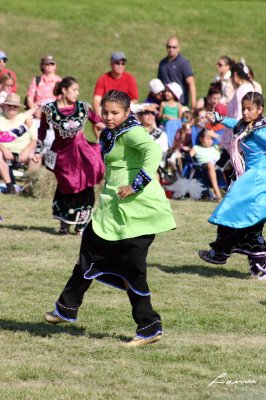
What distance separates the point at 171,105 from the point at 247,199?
26.0ft

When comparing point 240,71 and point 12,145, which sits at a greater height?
point 240,71

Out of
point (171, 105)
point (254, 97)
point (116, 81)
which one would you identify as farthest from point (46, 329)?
point (171, 105)

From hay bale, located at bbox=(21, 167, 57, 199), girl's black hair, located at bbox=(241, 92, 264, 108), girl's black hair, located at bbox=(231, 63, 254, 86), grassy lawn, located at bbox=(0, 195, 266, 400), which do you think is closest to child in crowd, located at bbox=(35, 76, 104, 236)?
grassy lawn, located at bbox=(0, 195, 266, 400)

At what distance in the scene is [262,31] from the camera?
93.8 feet

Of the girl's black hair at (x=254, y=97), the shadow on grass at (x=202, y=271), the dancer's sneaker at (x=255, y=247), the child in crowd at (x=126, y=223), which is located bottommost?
the shadow on grass at (x=202, y=271)

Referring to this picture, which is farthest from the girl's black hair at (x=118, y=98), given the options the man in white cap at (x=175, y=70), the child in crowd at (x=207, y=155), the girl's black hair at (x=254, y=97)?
the man in white cap at (x=175, y=70)

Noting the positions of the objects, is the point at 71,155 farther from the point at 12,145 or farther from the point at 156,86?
the point at 156,86

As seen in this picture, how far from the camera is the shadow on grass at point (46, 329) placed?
273 inches

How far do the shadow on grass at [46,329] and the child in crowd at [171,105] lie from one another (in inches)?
388

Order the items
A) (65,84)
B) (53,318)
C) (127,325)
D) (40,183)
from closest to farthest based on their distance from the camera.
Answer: (53,318) < (127,325) < (65,84) < (40,183)

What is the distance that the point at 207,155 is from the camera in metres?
15.7

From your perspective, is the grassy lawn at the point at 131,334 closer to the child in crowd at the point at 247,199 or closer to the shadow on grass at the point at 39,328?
the shadow on grass at the point at 39,328

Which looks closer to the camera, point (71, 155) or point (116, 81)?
point (71, 155)

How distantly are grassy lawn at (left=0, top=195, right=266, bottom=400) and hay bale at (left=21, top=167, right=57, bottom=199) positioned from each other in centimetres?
379
